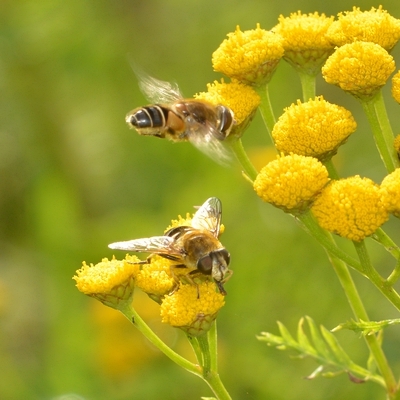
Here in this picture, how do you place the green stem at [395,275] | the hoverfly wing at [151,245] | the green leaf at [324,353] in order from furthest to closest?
the green leaf at [324,353]
the hoverfly wing at [151,245]
the green stem at [395,275]

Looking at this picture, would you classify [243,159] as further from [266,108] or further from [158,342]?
[158,342]

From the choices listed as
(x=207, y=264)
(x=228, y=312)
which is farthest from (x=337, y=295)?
(x=207, y=264)

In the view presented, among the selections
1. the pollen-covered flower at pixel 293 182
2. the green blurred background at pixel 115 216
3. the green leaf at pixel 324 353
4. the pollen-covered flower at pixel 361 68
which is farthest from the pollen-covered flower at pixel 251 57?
the green blurred background at pixel 115 216

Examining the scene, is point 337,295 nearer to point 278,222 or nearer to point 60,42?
point 278,222

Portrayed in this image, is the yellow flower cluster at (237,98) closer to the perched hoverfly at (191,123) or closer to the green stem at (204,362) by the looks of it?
the perched hoverfly at (191,123)

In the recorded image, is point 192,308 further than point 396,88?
No

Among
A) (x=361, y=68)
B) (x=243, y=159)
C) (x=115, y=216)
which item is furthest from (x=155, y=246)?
(x=115, y=216)

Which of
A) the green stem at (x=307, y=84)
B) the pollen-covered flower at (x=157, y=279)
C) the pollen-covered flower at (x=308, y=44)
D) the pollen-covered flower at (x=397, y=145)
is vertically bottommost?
the pollen-covered flower at (x=157, y=279)
